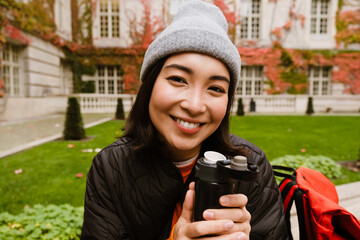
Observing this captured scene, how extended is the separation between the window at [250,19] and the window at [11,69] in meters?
15.2

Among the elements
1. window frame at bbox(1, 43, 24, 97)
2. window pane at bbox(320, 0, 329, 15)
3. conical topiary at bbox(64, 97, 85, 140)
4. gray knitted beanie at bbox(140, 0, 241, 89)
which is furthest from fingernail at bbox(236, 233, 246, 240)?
window pane at bbox(320, 0, 329, 15)

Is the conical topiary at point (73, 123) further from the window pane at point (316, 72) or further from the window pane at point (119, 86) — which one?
the window pane at point (316, 72)

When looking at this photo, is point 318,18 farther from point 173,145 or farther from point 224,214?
point 224,214

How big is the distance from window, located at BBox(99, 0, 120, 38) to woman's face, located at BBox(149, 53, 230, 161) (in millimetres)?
19616

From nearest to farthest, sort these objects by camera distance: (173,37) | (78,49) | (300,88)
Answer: (173,37) → (78,49) → (300,88)

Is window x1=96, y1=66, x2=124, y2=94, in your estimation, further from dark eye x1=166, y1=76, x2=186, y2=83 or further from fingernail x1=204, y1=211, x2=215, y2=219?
fingernail x1=204, y1=211, x2=215, y2=219

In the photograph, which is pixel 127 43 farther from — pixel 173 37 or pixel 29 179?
pixel 173 37

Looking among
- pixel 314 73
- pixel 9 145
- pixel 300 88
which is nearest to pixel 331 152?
pixel 9 145

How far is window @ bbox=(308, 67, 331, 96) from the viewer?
1994 centimetres

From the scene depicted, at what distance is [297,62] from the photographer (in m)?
19.5

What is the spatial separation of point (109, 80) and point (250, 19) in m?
11.9

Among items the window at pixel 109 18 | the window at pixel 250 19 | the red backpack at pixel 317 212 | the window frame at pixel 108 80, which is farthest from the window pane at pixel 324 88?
the red backpack at pixel 317 212

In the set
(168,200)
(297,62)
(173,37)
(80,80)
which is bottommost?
(168,200)

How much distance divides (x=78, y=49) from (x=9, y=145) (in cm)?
1327
